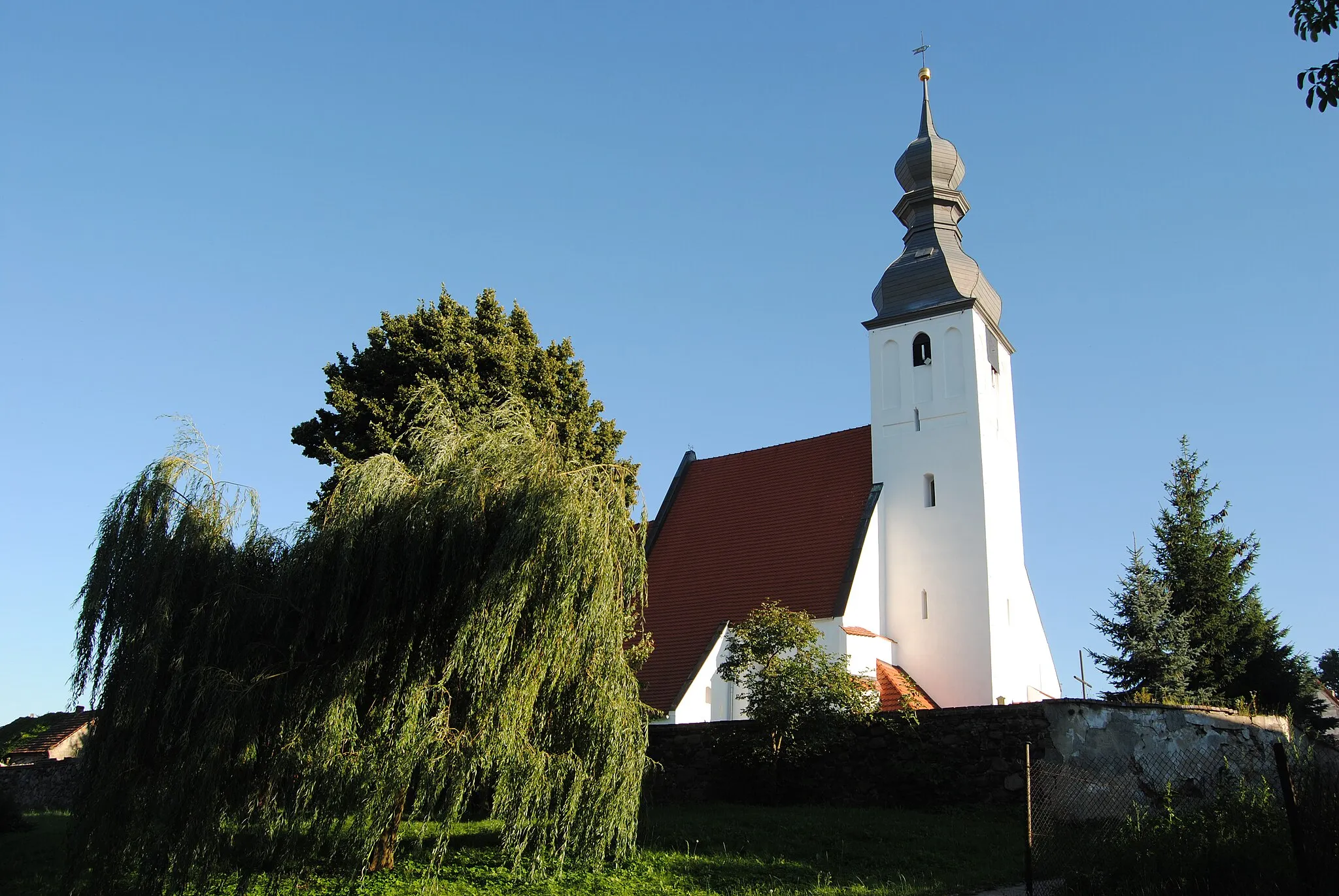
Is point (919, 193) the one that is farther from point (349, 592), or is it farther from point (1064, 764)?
point (349, 592)

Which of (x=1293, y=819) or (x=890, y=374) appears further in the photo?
(x=890, y=374)

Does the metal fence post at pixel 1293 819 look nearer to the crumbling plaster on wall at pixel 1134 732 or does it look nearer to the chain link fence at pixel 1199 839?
the chain link fence at pixel 1199 839

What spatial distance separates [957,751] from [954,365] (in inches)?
488

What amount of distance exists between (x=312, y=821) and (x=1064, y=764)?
9.49m

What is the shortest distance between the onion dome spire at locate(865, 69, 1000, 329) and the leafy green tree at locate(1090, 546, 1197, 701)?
24.2 feet

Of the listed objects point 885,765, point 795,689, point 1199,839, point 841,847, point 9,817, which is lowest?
point 9,817

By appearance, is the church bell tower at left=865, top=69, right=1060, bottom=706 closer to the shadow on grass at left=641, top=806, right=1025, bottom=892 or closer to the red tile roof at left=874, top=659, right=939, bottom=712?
the red tile roof at left=874, top=659, right=939, bottom=712

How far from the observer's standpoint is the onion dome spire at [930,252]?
25.8 metres

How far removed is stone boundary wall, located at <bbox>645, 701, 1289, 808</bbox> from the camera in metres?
14.2

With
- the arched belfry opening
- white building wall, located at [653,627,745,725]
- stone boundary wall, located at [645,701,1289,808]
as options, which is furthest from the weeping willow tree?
the arched belfry opening

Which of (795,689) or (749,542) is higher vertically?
(749,542)

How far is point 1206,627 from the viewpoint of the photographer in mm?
23859

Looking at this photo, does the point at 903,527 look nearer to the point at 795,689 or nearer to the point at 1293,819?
the point at 795,689

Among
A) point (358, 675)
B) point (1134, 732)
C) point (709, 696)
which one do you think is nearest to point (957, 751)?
point (1134, 732)
